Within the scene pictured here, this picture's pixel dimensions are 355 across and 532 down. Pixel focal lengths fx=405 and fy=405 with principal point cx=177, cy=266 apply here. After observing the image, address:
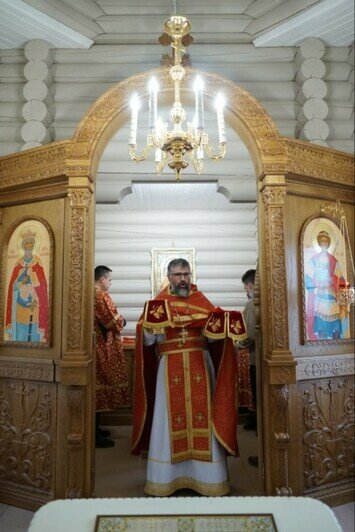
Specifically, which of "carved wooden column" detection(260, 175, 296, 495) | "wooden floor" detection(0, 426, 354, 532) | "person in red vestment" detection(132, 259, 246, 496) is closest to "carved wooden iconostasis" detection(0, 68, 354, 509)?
"carved wooden column" detection(260, 175, 296, 495)

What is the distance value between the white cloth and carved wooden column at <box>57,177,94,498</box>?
565mm

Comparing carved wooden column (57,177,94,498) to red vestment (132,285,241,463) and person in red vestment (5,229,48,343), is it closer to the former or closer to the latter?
person in red vestment (5,229,48,343)

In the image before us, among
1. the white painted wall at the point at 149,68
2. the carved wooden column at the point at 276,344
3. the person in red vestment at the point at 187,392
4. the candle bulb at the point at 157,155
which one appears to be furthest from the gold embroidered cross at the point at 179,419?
the white painted wall at the point at 149,68

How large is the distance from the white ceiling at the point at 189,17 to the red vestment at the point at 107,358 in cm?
292

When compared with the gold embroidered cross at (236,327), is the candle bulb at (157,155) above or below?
above

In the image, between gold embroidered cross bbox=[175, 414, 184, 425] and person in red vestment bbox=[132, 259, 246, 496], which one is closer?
person in red vestment bbox=[132, 259, 246, 496]

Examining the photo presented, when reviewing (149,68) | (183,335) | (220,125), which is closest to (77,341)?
(183,335)

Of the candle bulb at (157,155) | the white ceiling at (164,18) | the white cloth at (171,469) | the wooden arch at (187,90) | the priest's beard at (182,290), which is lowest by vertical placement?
the white cloth at (171,469)

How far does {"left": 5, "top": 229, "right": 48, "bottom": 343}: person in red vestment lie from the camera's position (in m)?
3.50

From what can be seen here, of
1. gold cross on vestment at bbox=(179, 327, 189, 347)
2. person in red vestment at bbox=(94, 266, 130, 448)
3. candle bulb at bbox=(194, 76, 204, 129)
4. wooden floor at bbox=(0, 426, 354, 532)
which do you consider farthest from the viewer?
person in red vestment at bbox=(94, 266, 130, 448)

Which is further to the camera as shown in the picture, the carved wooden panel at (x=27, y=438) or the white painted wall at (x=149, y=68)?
the white painted wall at (x=149, y=68)

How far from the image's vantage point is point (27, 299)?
355 cm

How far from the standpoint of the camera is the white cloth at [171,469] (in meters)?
3.44

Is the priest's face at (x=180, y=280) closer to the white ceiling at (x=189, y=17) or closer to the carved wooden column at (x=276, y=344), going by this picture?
the carved wooden column at (x=276, y=344)
